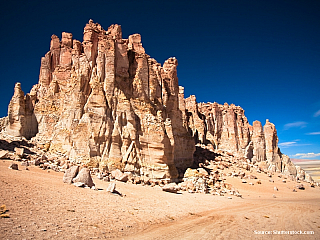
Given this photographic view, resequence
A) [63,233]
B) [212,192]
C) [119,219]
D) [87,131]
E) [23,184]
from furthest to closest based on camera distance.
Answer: [212,192] → [87,131] → [23,184] → [119,219] → [63,233]

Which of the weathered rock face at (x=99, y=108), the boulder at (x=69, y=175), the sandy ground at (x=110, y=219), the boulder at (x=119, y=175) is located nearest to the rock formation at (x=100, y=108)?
the weathered rock face at (x=99, y=108)

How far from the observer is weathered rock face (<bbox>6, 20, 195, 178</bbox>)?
744 inches

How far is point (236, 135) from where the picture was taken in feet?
173

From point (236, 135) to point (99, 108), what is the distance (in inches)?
1611

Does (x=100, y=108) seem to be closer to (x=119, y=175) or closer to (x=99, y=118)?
(x=99, y=118)

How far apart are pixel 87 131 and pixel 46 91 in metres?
10.0

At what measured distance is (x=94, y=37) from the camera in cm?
2227

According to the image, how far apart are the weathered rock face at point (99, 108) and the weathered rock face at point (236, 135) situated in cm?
2354

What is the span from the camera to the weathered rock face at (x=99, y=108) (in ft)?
62.0

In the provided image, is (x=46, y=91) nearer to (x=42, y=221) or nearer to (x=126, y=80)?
(x=126, y=80)

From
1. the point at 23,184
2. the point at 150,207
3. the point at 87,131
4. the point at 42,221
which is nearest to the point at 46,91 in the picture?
the point at 87,131

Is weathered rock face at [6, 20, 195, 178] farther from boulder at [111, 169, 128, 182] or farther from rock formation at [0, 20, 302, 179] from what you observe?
boulder at [111, 169, 128, 182]

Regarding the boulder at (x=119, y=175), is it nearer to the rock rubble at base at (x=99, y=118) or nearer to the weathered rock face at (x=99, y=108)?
the rock rubble at base at (x=99, y=118)

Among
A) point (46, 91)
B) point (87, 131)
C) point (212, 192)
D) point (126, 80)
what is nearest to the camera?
point (87, 131)
